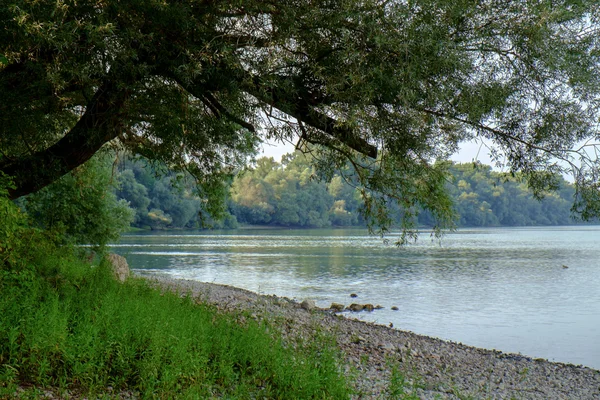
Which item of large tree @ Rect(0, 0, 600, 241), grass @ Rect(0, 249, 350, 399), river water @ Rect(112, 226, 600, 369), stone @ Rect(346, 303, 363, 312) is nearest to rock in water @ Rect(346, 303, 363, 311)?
stone @ Rect(346, 303, 363, 312)

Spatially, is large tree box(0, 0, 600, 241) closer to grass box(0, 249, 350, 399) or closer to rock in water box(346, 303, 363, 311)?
grass box(0, 249, 350, 399)

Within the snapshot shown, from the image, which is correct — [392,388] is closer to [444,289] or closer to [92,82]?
[92,82]

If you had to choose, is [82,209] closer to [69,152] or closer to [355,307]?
[69,152]

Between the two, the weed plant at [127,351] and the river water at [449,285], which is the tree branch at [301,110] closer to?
the weed plant at [127,351]

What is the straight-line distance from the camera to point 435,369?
32.6 feet

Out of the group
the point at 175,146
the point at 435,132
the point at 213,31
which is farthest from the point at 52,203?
the point at 435,132

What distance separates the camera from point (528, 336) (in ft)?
55.4

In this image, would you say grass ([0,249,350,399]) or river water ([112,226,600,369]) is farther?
river water ([112,226,600,369])

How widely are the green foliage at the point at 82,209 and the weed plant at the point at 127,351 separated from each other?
877 cm

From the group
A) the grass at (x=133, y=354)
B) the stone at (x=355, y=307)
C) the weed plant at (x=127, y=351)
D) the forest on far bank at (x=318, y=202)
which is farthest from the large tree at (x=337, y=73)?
the forest on far bank at (x=318, y=202)


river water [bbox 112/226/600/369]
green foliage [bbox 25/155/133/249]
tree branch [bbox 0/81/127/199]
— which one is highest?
tree branch [bbox 0/81/127/199]

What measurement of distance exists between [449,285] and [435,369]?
17985mm

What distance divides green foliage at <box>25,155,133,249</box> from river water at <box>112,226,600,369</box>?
7.61m

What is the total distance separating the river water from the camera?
17.1 m
